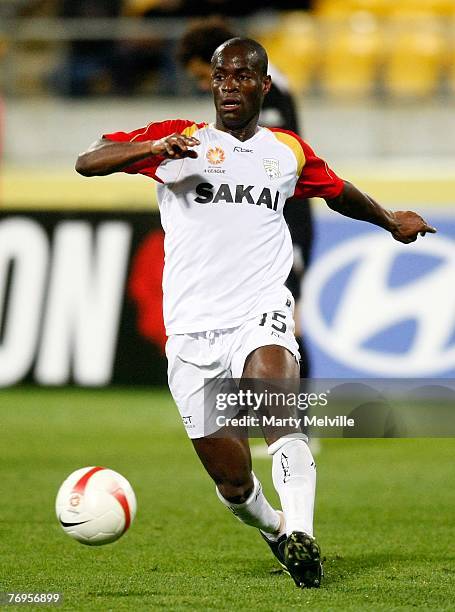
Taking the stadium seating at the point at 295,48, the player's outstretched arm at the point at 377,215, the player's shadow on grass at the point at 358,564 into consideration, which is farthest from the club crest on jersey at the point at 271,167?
the stadium seating at the point at 295,48

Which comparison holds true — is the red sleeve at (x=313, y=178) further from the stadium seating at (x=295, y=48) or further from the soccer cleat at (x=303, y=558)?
the stadium seating at (x=295, y=48)

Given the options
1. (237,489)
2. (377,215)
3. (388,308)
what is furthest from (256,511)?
(388,308)

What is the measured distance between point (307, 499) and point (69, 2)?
9.63 meters

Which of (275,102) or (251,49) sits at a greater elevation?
(251,49)

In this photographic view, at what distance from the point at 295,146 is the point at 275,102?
2.33 metres

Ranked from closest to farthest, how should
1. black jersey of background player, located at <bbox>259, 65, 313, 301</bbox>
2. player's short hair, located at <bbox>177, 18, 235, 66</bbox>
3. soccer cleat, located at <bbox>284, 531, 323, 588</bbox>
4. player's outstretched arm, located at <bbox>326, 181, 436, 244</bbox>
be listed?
soccer cleat, located at <bbox>284, 531, 323, 588</bbox>
player's outstretched arm, located at <bbox>326, 181, 436, 244</bbox>
player's short hair, located at <bbox>177, 18, 235, 66</bbox>
black jersey of background player, located at <bbox>259, 65, 313, 301</bbox>

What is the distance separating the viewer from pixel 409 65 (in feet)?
42.0

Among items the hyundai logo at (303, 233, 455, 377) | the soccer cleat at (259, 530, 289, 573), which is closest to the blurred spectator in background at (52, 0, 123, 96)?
the hyundai logo at (303, 233, 455, 377)

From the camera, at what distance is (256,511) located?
16.0 feet

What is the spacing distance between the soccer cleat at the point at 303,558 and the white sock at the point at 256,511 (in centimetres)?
40

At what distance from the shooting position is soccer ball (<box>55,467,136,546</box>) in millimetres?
4797

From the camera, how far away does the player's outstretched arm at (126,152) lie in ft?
14.8

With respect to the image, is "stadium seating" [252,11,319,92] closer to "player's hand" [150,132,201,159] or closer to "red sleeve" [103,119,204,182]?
"red sleeve" [103,119,204,182]

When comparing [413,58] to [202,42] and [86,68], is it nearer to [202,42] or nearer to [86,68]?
[86,68]
